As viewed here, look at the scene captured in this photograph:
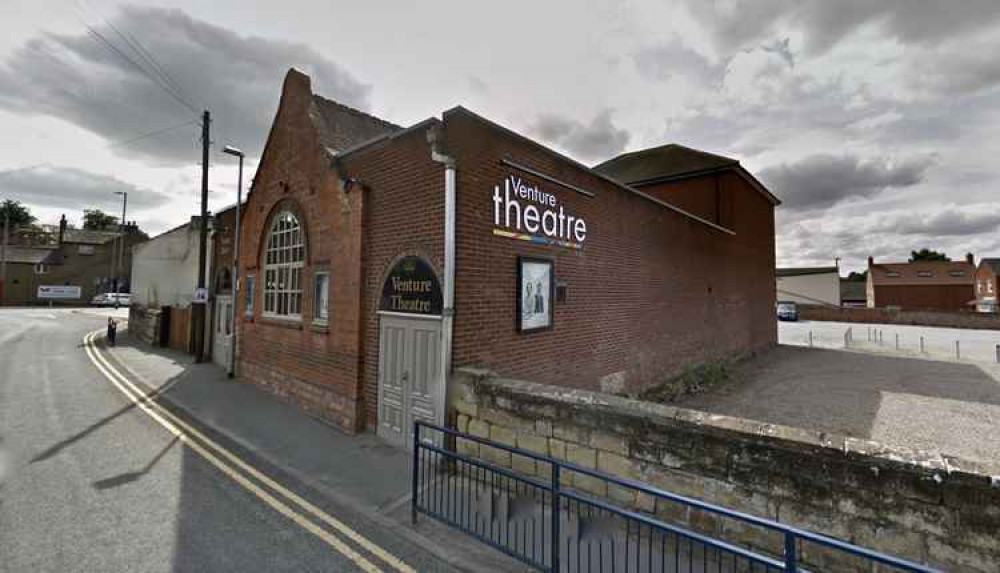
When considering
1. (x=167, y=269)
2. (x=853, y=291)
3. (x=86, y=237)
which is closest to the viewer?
(x=167, y=269)

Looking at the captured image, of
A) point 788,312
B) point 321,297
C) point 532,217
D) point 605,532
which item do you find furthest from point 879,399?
point 788,312

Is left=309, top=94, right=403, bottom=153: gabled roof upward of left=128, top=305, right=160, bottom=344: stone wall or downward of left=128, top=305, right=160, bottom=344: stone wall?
upward

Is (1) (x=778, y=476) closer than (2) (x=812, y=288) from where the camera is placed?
Yes

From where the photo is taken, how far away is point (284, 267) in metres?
10.4

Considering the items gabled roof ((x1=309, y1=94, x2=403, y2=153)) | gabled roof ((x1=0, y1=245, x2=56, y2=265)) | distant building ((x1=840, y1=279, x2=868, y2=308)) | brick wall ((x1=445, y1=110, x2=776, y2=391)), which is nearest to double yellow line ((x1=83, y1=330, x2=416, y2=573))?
brick wall ((x1=445, y1=110, x2=776, y2=391))

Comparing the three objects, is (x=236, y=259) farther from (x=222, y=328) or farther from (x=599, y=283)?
(x=599, y=283)

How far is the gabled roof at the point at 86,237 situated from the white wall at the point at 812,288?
3403 inches

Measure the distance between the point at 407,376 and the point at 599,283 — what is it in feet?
16.1

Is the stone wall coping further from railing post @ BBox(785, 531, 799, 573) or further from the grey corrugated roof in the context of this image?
the grey corrugated roof

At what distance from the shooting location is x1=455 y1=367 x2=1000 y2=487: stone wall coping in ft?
9.34

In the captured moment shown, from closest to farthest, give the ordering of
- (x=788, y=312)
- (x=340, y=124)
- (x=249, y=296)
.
A: (x=340, y=124) < (x=249, y=296) < (x=788, y=312)

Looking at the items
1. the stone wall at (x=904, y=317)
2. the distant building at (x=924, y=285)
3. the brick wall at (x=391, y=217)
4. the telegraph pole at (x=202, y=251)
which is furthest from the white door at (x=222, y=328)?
the distant building at (x=924, y=285)

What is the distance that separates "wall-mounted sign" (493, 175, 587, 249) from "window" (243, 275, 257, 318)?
816cm

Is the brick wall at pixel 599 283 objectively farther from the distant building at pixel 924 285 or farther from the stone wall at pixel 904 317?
the distant building at pixel 924 285
